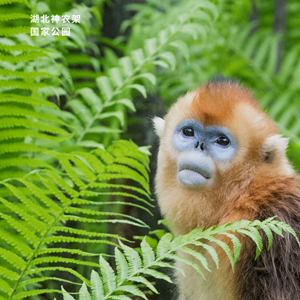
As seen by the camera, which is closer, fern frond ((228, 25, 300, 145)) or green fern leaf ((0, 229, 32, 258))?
green fern leaf ((0, 229, 32, 258))

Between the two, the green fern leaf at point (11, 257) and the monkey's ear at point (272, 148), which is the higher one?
the monkey's ear at point (272, 148)

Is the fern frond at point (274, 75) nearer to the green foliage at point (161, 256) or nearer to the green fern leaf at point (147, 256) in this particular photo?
the green foliage at point (161, 256)

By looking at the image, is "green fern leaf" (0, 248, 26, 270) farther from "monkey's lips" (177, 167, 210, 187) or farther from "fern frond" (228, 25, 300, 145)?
"fern frond" (228, 25, 300, 145)

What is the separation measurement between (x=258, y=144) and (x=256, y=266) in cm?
80

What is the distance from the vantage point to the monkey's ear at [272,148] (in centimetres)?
258

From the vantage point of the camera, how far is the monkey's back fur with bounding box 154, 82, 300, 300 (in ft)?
7.35

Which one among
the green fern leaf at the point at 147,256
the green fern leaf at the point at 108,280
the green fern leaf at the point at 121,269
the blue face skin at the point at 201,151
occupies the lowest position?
the green fern leaf at the point at 108,280

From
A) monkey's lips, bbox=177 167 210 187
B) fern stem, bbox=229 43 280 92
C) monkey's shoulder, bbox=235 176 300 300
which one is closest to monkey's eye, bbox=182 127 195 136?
monkey's lips, bbox=177 167 210 187

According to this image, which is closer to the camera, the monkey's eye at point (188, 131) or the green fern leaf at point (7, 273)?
the green fern leaf at point (7, 273)

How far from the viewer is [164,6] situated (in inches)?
241

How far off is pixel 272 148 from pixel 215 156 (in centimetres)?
39

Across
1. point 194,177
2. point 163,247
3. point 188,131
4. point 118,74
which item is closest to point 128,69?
point 118,74

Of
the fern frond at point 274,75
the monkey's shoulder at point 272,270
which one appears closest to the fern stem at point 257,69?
the fern frond at point 274,75

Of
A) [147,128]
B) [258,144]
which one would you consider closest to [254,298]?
[258,144]
